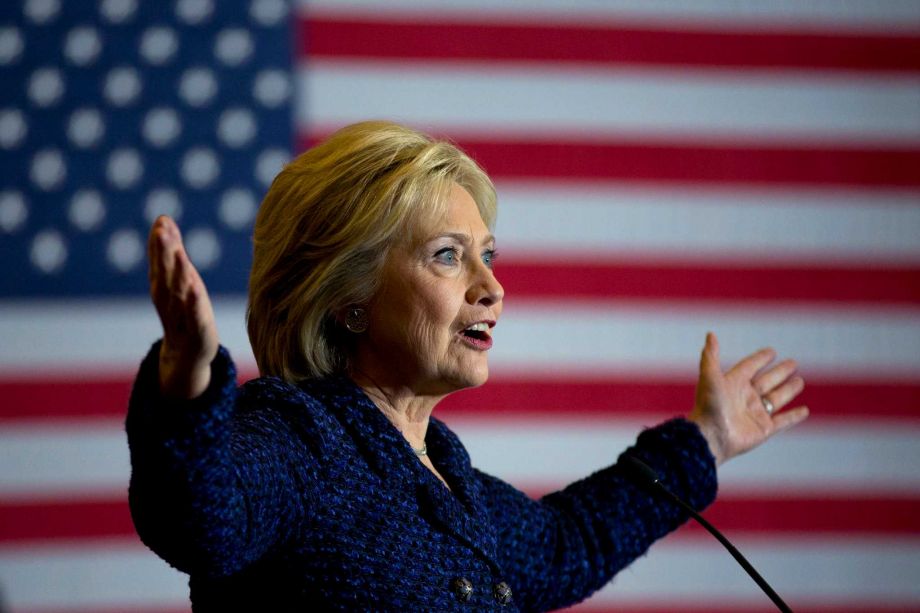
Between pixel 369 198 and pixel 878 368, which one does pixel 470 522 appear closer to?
pixel 369 198

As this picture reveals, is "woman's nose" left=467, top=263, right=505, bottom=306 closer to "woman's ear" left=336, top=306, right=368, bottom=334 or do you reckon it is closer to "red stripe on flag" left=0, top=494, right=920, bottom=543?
"woman's ear" left=336, top=306, right=368, bottom=334

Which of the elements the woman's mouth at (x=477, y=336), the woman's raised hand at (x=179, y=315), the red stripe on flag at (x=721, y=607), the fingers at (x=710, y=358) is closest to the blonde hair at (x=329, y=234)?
the woman's mouth at (x=477, y=336)

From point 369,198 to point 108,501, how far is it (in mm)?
1592

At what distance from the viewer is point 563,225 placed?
2.81 meters

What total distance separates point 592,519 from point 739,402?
31cm

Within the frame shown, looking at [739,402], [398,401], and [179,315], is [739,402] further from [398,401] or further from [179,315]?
[179,315]

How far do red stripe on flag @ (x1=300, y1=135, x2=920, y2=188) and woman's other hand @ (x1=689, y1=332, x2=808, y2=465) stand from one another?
1078mm

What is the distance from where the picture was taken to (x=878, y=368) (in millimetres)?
2910

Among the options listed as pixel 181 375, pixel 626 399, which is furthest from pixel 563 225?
pixel 181 375

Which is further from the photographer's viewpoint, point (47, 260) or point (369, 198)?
point (47, 260)

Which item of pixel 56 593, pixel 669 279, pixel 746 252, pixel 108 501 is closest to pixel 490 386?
pixel 669 279

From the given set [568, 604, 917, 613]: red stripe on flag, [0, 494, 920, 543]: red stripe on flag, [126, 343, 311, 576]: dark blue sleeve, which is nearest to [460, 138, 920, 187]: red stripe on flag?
[0, 494, 920, 543]: red stripe on flag

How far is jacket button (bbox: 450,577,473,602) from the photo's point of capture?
49.0 inches

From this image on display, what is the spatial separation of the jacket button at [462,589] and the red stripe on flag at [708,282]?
154 centimetres
